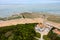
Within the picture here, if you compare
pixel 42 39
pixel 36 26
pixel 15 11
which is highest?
pixel 15 11

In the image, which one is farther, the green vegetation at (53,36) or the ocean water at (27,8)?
the ocean water at (27,8)

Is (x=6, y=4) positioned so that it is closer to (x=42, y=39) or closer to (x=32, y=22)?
(x=32, y=22)

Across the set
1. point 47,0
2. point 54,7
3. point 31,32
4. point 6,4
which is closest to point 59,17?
point 54,7

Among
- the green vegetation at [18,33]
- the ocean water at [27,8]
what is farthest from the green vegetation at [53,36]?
the ocean water at [27,8]

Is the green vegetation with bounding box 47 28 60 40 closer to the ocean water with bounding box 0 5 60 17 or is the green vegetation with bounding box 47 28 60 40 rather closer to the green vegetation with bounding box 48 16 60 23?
the green vegetation with bounding box 48 16 60 23

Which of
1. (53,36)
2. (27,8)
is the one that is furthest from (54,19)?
(27,8)

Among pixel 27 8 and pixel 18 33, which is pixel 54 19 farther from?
pixel 18 33

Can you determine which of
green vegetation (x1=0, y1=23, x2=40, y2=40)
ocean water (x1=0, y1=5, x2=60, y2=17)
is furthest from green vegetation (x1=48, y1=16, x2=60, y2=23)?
green vegetation (x1=0, y1=23, x2=40, y2=40)

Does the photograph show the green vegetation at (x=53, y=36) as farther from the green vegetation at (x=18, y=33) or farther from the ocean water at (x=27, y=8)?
the ocean water at (x=27, y=8)


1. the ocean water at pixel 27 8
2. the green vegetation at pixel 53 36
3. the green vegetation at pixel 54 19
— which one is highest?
the ocean water at pixel 27 8
